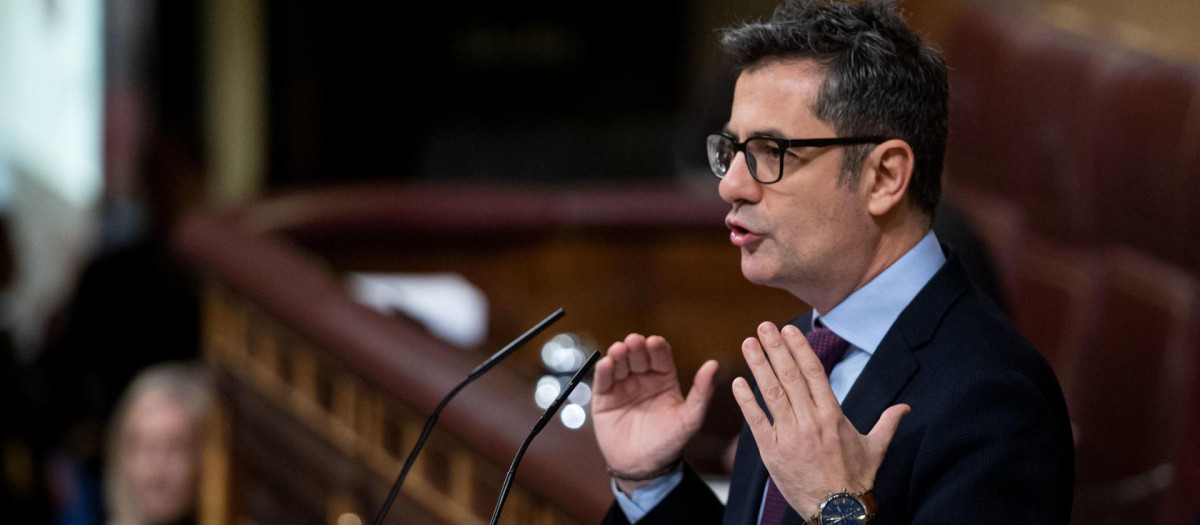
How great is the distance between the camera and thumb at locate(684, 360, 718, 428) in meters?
1.46

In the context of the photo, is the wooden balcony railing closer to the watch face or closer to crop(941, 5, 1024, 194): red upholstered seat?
the watch face

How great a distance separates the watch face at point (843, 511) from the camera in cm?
116

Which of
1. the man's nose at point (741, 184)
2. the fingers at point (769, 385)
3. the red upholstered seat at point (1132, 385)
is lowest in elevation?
the red upholstered seat at point (1132, 385)

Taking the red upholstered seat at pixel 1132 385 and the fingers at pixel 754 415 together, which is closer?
the fingers at pixel 754 415

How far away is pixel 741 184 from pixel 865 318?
0.18 meters

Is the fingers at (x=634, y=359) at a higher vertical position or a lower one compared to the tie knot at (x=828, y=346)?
lower

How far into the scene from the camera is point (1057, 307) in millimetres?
3670

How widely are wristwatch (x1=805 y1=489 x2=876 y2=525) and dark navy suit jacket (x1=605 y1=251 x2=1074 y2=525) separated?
46mm

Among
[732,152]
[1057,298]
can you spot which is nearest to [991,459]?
[732,152]

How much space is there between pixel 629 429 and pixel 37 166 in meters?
6.37

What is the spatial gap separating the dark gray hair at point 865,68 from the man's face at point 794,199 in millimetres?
15

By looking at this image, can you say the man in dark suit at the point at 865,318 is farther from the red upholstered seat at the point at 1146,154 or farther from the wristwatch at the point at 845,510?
the red upholstered seat at the point at 1146,154

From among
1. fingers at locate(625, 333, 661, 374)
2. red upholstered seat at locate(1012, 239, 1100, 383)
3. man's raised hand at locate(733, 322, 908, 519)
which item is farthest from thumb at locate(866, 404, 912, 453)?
red upholstered seat at locate(1012, 239, 1100, 383)

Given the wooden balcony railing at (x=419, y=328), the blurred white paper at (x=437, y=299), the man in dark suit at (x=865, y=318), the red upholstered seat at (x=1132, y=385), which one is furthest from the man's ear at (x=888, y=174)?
the blurred white paper at (x=437, y=299)
